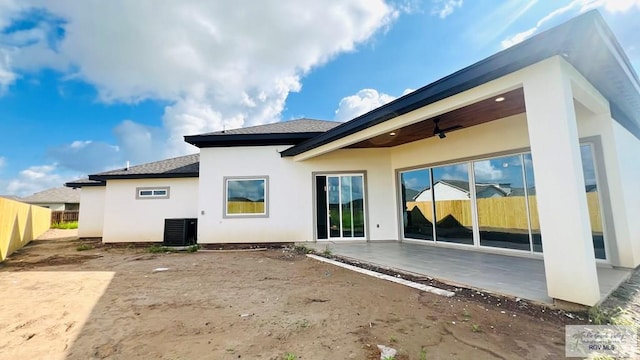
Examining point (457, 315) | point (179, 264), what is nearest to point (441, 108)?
point (457, 315)

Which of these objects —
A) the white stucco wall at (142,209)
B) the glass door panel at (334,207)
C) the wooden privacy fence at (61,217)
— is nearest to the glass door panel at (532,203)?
the glass door panel at (334,207)

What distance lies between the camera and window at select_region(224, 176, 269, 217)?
349 inches

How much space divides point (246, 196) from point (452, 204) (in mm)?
6437

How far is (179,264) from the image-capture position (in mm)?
6582

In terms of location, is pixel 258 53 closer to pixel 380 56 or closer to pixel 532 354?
pixel 380 56

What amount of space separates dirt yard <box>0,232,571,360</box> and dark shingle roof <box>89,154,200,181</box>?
5.55 m

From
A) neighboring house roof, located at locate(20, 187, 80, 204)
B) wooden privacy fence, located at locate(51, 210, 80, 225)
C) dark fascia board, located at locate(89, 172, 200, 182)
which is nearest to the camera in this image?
dark fascia board, located at locate(89, 172, 200, 182)

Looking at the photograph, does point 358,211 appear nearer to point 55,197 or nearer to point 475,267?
point 475,267

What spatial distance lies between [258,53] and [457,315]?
9459 millimetres

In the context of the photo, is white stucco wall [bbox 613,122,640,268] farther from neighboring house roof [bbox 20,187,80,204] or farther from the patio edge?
neighboring house roof [bbox 20,187,80,204]

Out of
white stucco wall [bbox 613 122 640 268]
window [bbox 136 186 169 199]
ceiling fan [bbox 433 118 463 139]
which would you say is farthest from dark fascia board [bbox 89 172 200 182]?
white stucco wall [bbox 613 122 640 268]

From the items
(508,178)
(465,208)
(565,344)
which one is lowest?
(565,344)

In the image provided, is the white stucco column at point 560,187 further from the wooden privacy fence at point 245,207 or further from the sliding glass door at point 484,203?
the wooden privacy fence at point 245,207

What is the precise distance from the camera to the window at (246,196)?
8.87 m
